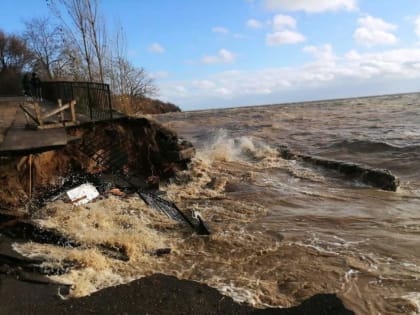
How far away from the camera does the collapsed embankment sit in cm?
917

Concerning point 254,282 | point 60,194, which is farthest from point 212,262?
point 60,194

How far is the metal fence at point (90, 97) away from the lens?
41.1ft

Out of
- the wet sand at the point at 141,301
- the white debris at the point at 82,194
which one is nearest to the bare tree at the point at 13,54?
the white debris at the point at 82,194

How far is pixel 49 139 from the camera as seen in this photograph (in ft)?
32.1

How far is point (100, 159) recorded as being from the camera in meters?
11.4

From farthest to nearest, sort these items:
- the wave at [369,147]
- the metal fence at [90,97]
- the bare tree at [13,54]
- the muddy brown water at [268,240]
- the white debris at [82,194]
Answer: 1. the bare tree at [13,54]
2. the wave at [369,147]
3. the metal fence at [90,97]
4. the white debris at [82,194]
5. the muddy brown water at [268,240]

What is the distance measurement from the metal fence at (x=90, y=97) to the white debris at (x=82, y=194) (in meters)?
2.82

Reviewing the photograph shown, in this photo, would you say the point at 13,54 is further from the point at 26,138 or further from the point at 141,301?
the point at 141,301

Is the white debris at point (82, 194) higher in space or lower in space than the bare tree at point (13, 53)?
lower

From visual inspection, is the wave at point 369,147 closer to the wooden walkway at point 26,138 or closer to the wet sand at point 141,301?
the wooden walkway at point 26,138

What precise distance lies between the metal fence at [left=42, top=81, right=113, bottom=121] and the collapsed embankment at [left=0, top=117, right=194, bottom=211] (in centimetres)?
71

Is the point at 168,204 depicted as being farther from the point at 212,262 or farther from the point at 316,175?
the point at 316,175

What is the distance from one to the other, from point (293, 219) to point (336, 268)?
256 cm

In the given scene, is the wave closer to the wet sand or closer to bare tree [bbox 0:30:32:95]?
the wet sand
